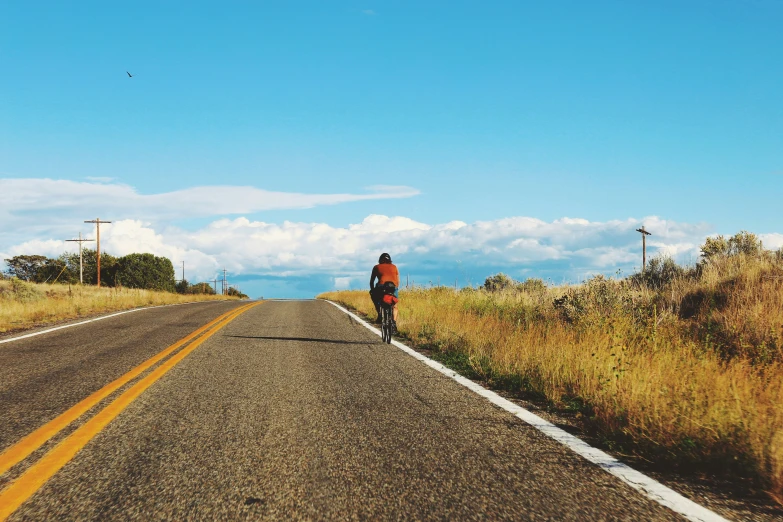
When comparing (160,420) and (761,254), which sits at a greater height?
(761,254)

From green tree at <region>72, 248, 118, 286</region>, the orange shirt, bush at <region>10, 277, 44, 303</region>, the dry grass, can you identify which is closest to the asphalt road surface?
the orange shirt

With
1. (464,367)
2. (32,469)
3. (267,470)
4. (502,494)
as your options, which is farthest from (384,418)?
(464,367)

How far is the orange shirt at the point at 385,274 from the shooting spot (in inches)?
490

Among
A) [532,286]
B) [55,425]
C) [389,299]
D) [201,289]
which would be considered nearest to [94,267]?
[201,289]

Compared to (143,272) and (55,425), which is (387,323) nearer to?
(55,425)

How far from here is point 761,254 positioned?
1377cm

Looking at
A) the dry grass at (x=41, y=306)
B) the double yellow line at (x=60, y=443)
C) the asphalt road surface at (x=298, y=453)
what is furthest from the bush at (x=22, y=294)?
the double yellow line at (x=60, y=443)

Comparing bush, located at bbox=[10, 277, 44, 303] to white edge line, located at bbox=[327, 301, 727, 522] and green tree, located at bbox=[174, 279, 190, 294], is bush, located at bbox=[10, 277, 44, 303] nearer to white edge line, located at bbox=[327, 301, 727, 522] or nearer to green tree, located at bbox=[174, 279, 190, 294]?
white edge line, located at bbox=[327, 301, 727, 522]

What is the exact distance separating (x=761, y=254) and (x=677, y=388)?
1010 centimetres

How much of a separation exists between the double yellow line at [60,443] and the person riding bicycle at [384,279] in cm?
536

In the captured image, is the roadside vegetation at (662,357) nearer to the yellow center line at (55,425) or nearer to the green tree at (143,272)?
the yellow center line at (55,425)

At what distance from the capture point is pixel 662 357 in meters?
6.88

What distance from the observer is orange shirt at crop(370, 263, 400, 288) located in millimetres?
12453

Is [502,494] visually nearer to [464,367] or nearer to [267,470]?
[267,470]
